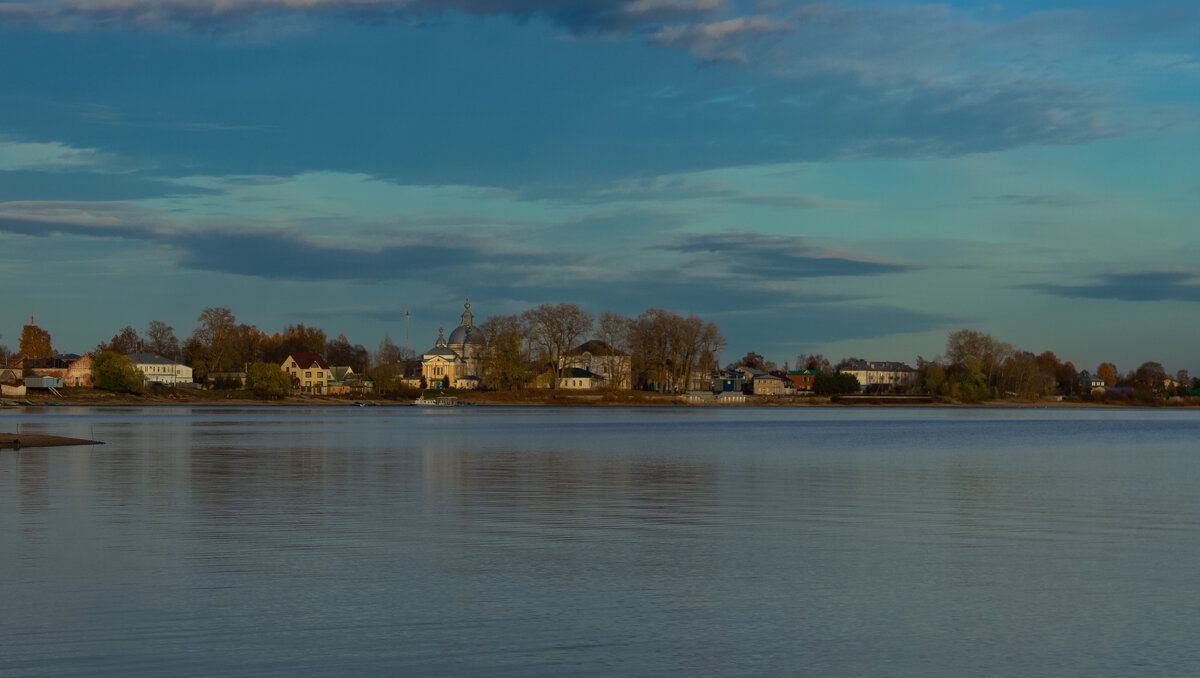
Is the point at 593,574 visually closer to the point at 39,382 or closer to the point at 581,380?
the point at 581,380

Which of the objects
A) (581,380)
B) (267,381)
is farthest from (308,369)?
(581,380)

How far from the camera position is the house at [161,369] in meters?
156

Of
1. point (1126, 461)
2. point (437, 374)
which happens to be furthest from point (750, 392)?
point (1126, 461)

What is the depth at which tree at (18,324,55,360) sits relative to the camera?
176m

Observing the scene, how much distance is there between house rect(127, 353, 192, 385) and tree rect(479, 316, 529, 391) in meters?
52.5

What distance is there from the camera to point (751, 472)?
2967 cm

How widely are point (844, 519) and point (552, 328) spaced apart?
357ft

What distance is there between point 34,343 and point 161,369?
108 feet

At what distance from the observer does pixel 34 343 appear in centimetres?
17725

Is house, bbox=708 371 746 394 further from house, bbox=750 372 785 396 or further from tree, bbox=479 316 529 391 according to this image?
tree, bbox=479 316 529 391

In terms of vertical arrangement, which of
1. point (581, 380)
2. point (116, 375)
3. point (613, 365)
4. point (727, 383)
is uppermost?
point (613, 365)

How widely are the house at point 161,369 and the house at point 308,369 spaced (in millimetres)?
14376

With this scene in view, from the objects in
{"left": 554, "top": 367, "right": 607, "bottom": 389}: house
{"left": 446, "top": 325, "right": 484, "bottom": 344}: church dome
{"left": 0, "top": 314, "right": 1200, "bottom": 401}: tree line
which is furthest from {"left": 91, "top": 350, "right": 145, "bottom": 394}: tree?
{"left": 446, "top": 325, "right": 484, "bottom": 344}: church dome

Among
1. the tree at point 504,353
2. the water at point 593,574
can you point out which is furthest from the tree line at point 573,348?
the water at point 593,574
